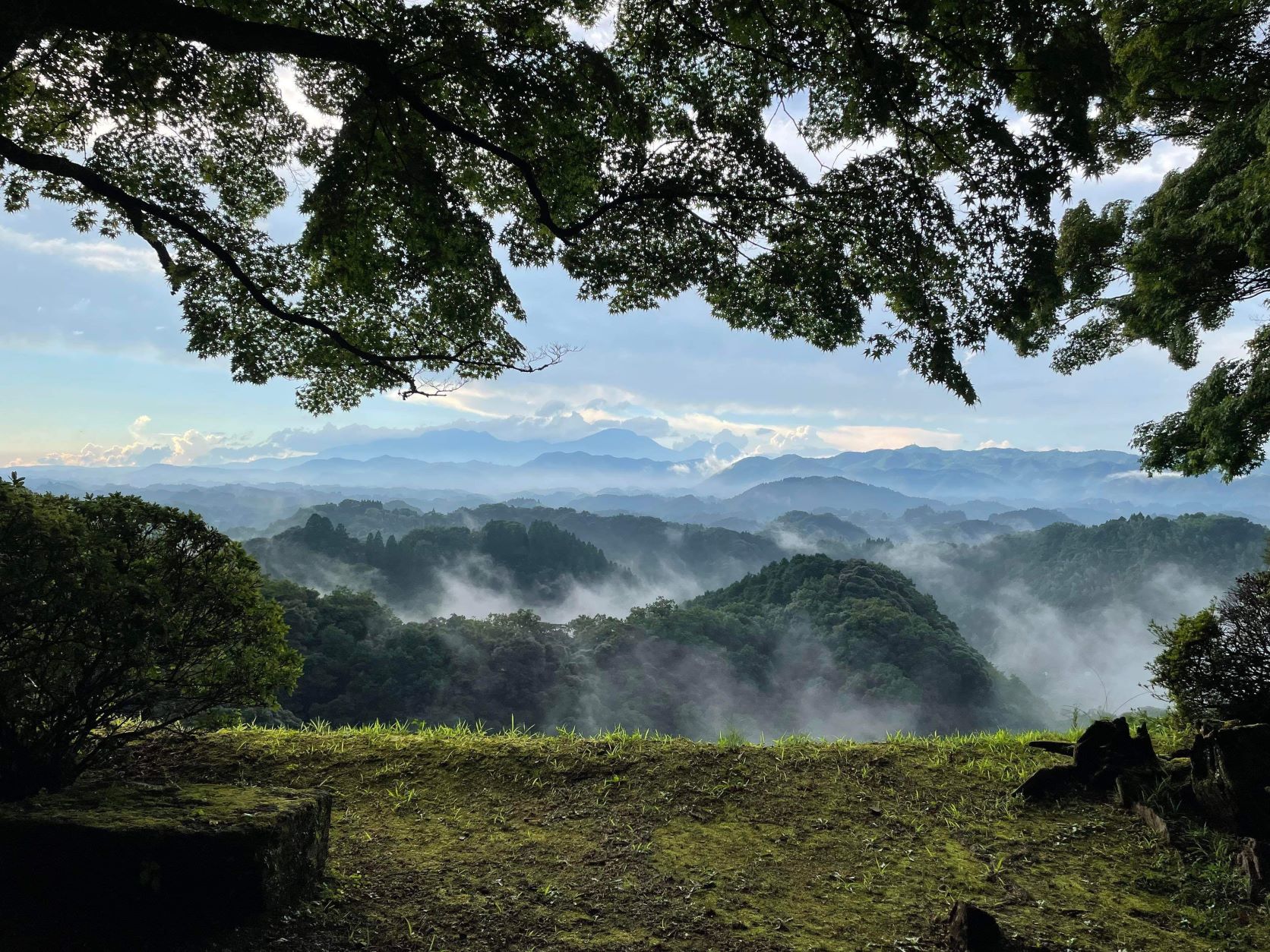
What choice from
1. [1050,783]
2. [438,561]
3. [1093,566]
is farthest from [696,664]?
[1093,566]

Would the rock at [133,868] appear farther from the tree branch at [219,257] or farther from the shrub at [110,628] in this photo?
the tree branch at [219,257]

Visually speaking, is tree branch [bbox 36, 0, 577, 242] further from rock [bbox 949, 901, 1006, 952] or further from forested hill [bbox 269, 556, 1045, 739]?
forested hill [bbox 269, 556, 1045, 739]

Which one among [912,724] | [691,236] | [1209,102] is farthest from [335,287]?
[912,724]

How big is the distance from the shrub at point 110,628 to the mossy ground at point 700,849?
1001mm

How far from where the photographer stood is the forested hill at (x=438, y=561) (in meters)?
85.4

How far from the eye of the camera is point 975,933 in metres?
3.08

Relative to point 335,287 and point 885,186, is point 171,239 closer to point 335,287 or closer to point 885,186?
point 335,287

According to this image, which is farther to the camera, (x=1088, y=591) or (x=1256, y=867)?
(x=1088, y=591)

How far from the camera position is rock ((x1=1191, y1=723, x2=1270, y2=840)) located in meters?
4.23

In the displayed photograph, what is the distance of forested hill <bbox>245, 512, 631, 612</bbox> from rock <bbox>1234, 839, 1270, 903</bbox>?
7979 cm

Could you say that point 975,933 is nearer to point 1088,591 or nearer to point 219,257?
point 219,257

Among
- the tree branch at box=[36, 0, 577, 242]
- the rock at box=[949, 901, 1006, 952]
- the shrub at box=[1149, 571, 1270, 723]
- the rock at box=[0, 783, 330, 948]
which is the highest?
the tree branch at box=[36, 0, 577, 242]

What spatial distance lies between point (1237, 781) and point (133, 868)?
6.20 meters

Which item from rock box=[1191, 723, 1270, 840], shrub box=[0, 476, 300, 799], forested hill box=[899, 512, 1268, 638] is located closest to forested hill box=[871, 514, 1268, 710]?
forested hill box=[899, 512, 1268, 638]
